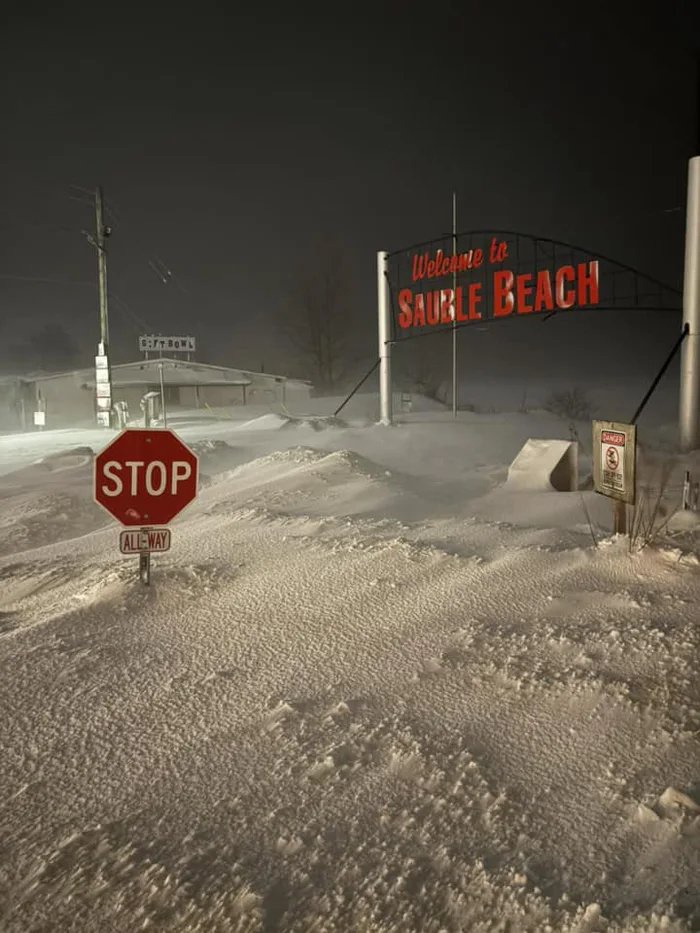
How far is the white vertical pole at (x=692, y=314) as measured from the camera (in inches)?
580

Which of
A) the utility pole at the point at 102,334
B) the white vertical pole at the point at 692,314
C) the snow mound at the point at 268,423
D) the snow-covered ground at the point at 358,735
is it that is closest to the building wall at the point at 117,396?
the utility pole at the point at 102,334

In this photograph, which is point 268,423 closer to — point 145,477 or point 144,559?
point 144,559

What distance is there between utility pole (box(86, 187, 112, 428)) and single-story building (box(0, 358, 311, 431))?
1228cm

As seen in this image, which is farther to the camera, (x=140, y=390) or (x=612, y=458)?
(x=140, y=390)

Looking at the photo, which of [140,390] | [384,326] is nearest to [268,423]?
[384,326]

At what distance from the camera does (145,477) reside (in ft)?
15.9

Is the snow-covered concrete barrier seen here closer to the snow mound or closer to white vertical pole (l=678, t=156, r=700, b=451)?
white vertical pole (l=678, t=156, r=700, b=451)

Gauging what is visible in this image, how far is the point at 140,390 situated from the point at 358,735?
142 ft

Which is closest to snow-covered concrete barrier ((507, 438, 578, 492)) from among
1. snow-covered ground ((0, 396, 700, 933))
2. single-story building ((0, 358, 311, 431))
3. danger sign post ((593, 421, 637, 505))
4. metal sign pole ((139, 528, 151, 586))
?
snow-covered ground ((0, 396, 700, 933))

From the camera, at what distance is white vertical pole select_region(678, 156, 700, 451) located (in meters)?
14.7

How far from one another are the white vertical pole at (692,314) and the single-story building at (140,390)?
27513 millimetres

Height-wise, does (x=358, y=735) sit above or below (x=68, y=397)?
below

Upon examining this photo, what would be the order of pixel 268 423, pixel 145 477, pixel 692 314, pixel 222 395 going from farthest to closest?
pixel 222 395
pixel 268 423
pixel 692 314
pixel 145 477

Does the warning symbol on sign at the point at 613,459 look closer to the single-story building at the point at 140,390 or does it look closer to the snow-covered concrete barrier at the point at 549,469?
the snow-covered concrete barrier at the point at 549,469
